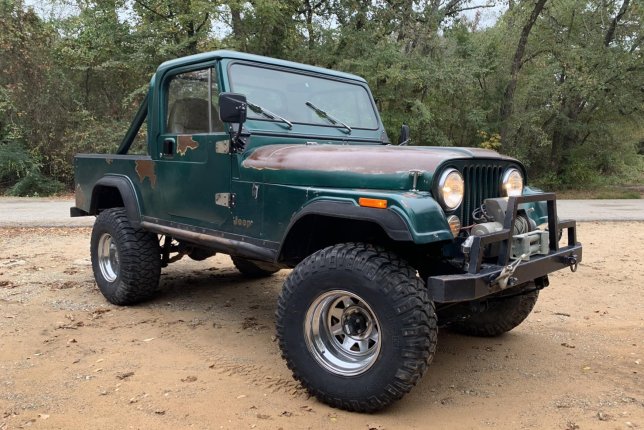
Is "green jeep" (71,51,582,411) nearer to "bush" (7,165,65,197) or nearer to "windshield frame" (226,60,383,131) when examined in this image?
"windshield frame" (226,60,383,131)

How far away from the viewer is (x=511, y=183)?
3312mm

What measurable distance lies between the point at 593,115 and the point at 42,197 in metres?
17.1

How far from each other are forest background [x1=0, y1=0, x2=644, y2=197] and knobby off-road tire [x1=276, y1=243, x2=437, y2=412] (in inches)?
450

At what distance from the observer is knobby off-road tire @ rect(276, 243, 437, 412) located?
2.70 meters

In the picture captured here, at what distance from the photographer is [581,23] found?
651 inches

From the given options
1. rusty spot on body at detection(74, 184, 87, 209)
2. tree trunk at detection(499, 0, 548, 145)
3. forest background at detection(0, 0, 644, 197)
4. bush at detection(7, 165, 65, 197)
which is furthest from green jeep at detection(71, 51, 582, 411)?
bush at detection(7, 165, 65, 197)

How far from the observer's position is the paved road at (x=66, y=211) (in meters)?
10.1

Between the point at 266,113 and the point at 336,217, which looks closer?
the point at 336,217

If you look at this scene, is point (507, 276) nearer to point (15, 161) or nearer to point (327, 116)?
point (327, 116)

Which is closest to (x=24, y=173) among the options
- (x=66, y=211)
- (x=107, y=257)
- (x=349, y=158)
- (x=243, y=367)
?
(x=66, y=211)

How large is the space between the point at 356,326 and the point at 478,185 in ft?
3.52

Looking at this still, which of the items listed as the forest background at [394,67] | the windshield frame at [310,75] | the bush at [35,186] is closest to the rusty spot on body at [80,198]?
the windshield frame at [310,75]

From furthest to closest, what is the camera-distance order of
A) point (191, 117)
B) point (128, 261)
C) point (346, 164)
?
point (128, 261) < point (191, 117) < point (346, 164)

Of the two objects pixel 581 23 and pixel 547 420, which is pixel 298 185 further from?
pixel 581 23
